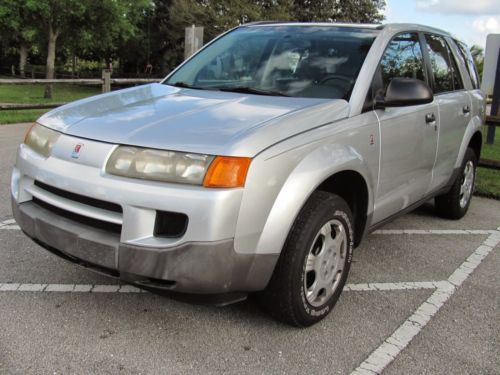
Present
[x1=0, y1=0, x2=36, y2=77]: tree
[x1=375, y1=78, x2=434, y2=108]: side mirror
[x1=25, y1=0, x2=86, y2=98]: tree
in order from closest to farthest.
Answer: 1. [x1=375, y1=78, x2=434, y2=108]: side mirror
2. [x1=25, y1=0, x2=86, y2=98]: tree
3. [x1=0, y1=0, x2=36, y2=77]: tree

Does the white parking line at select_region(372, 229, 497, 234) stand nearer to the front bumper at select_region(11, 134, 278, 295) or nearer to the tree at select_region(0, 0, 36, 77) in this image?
the front bumper at select_region(11, 134, 278, 295)

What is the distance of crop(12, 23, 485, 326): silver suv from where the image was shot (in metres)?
2.39

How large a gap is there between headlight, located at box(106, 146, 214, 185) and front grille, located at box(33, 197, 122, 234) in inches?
10.0

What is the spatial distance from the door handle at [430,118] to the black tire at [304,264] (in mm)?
1281

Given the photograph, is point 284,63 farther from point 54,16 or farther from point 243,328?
point 54,16

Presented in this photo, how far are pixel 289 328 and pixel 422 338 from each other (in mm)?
741

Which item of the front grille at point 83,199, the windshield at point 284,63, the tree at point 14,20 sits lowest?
the front grille at point 83,199

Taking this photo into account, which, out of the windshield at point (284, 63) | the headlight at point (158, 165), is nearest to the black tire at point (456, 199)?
the windshield at point (284, 63)

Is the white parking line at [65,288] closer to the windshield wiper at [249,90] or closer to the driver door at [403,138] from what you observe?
the windshield wiper at [249,90]

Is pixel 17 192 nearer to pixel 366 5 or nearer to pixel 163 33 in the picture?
pixel 163 33

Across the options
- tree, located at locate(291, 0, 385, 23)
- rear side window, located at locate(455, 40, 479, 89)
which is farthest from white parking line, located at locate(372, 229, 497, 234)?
tree, located at locate(291, 0, 385, 23)

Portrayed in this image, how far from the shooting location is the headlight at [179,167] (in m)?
2.37

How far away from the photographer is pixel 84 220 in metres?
2.63

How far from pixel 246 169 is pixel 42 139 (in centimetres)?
130
